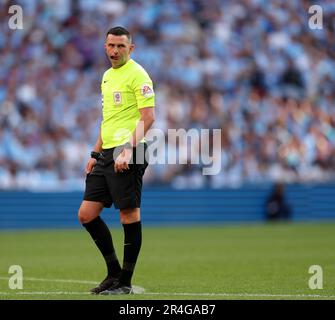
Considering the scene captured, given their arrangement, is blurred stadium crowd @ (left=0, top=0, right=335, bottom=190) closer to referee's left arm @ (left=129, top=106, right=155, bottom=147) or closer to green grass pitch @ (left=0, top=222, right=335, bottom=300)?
green grass pitch @ (left=0, top=222, right=335, bottom=300)

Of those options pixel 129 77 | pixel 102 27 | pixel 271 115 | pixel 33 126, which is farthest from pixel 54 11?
pixel 129 77

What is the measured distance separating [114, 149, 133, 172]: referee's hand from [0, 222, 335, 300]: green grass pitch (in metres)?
1.18

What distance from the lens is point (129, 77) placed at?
353 inches

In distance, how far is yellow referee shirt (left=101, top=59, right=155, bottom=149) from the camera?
29.3 ft

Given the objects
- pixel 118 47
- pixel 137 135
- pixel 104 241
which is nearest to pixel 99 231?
pixel 104 241

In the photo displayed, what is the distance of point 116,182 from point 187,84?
14.9 meters

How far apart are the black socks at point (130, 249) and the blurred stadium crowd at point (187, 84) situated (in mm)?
12427

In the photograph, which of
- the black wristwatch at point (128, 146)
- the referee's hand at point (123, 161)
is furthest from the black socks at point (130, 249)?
the black wristwatch at point (128, 146)

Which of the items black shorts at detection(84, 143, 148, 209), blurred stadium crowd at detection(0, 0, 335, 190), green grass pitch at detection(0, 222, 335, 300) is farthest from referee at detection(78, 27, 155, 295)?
blurred stadium crowd at detection(0, 0, 335, 190)

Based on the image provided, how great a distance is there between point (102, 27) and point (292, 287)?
1588cm

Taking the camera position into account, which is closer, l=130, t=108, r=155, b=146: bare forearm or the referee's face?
l=130, t=108, r=155, b=146: bare forearm

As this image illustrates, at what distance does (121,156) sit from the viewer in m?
8.77

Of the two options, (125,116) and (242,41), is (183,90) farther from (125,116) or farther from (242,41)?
(125,116)

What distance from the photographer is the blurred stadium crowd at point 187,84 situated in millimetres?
21750
